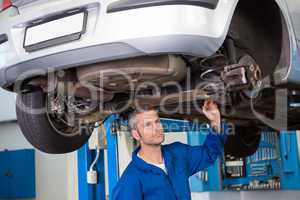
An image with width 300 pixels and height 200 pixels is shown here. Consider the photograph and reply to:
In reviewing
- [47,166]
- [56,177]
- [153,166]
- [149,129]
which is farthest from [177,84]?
[47,166]

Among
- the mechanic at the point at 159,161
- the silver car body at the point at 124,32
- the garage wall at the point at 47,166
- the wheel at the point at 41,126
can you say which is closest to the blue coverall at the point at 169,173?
the mechanic at the point at 159,161

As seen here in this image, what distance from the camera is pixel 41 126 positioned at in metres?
2.17

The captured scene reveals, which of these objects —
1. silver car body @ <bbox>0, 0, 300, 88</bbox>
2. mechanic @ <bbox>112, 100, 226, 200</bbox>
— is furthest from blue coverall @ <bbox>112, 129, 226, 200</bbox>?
silver car body @ <bbox>0, 0, 300, 88</bbox>

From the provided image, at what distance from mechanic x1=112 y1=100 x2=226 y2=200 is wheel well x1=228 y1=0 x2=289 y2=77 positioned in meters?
0.34

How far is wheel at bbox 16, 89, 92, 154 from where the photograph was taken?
214 centimetres

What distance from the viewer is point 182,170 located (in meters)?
2.12

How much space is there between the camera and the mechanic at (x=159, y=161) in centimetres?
196

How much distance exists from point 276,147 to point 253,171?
0.29 metres

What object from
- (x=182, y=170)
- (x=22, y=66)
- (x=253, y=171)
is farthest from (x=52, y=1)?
(x=253, y=171)

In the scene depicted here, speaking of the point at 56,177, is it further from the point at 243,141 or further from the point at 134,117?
the point at 134,117

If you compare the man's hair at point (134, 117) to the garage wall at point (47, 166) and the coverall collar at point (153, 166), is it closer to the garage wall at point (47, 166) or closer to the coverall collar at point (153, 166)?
the coverall collar at point (153, 166)

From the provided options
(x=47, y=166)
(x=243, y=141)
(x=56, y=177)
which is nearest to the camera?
(x=243, y=141)

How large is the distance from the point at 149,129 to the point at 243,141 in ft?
4.97

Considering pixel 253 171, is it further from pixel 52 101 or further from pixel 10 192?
pixel 10 192
